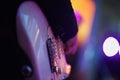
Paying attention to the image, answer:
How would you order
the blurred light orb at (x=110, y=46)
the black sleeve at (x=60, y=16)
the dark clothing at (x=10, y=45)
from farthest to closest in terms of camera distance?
1. the blurred light orb at (x=110, y=46)
2. the black sleeve at (x=60, y=16)
3. the dark clothing at (x=10, y=45)

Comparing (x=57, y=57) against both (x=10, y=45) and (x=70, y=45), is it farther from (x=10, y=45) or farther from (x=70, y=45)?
(x=10, y=45)

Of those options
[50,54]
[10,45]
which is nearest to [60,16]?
[50,54]

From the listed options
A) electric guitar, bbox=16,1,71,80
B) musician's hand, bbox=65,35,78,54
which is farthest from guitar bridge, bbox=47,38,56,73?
musician's hand, bbox=65,35,78,54

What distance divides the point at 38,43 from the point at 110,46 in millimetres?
468

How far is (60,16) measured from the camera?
94cm

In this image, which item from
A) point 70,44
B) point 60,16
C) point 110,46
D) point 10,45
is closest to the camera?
point 10,45

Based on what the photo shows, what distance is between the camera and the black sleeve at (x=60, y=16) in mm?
921

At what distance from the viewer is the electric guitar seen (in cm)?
78

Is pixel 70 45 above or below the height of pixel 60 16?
below

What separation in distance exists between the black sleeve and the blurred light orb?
284 mm

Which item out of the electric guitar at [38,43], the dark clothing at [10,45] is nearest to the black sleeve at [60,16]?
the electric guitar at [38,43]

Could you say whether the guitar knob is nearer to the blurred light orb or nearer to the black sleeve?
the black sleeve

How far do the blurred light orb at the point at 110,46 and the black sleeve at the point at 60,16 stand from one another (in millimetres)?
284

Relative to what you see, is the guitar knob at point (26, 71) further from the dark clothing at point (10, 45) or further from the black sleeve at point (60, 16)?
the black sleeve at point (60, 16)
